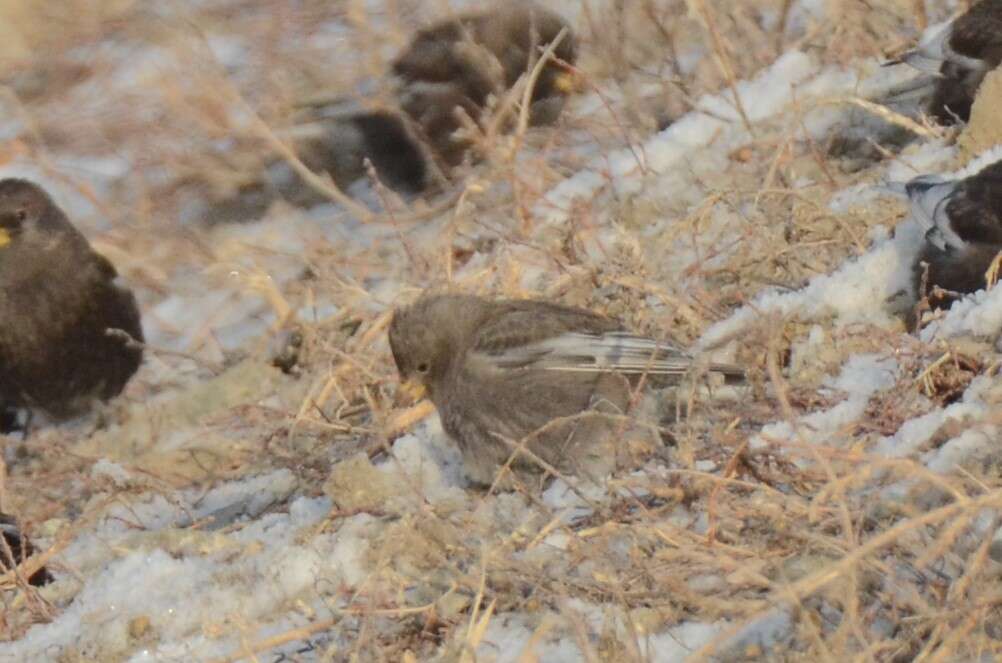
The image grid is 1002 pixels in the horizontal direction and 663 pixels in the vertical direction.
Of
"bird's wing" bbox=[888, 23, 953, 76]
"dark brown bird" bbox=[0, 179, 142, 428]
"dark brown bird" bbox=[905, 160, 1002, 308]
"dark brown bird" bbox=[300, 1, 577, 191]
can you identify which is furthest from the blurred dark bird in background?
"dark brown bird" bbox=[905, 160, 1002, 308]

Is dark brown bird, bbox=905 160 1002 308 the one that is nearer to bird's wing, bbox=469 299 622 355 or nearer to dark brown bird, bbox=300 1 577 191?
bird's wing, bbox=469 299 622 355

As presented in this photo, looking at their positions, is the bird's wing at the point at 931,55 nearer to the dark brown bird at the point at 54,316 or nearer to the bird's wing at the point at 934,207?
the bird's wing at the point at 934,207

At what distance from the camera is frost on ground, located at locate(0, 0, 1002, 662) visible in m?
3.65

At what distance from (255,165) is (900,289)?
159 inches

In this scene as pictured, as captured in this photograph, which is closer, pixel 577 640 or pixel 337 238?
pixel 577 640

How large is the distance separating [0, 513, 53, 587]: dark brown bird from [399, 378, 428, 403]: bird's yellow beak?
116 centimetres

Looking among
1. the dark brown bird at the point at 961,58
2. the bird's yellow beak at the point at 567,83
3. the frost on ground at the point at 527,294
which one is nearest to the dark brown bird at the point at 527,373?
the frost on ground at the point at 527,294

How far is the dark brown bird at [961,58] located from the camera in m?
6.36

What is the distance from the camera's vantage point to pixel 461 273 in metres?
6.46

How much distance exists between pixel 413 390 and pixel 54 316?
8.26ft

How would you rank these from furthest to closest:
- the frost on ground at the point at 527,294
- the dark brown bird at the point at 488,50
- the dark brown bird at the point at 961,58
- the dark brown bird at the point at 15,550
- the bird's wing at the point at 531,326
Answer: the dark brown bird at the point at 488,50 < the dark brown bird at the point at 961,58 < the bird's wing at the point at 531,326 < the dark brown bird at the point at 15,550 < the frost on ground at the point at 527,294

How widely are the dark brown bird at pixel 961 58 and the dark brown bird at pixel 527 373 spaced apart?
6.30 ft

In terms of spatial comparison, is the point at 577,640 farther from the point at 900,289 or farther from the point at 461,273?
the point at 461,273

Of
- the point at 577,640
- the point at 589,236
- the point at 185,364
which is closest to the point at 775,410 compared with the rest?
the point at 577,640
